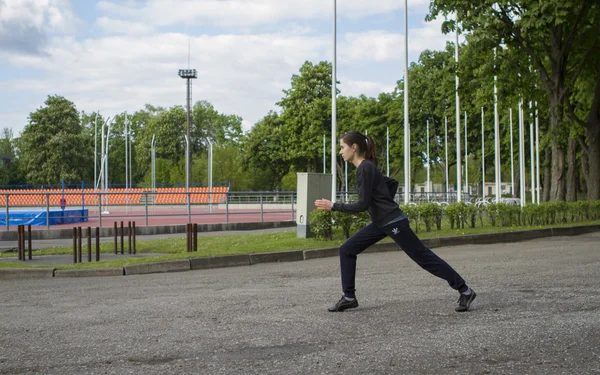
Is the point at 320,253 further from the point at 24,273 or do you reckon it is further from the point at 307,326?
the point at 307,326

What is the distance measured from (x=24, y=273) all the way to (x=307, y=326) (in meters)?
7.66

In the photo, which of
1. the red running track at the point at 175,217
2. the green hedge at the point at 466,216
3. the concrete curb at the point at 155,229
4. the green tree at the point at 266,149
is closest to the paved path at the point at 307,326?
the green hedge at the point at 466,216

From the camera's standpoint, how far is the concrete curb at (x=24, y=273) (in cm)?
1208

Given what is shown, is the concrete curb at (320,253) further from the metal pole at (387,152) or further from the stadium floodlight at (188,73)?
the metal pole at (387,152)

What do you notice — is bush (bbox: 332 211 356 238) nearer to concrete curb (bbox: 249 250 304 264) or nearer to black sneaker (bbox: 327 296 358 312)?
concrete curb (bbox: 249 250 304 264)

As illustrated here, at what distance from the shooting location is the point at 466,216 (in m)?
18.9

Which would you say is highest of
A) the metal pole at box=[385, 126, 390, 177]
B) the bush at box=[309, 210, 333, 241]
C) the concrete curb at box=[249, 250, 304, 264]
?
the metal pole at box=[385, 126, 390, 177]

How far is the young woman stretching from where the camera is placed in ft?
22.0

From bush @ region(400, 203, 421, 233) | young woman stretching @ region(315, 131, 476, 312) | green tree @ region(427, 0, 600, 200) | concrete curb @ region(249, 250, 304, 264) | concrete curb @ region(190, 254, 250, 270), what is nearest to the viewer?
young woman stretching @ region(315, 131, 476, 312)

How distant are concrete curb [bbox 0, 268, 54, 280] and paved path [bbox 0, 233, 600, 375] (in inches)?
64.9

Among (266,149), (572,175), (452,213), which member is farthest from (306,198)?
(266,149)

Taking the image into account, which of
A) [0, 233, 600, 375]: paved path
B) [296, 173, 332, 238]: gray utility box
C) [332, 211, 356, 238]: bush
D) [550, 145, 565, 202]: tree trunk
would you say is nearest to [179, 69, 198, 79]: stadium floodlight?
[550, 145, 565, 202]: tree trunk

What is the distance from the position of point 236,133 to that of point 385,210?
308ft

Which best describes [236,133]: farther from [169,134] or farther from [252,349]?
[252,349]
